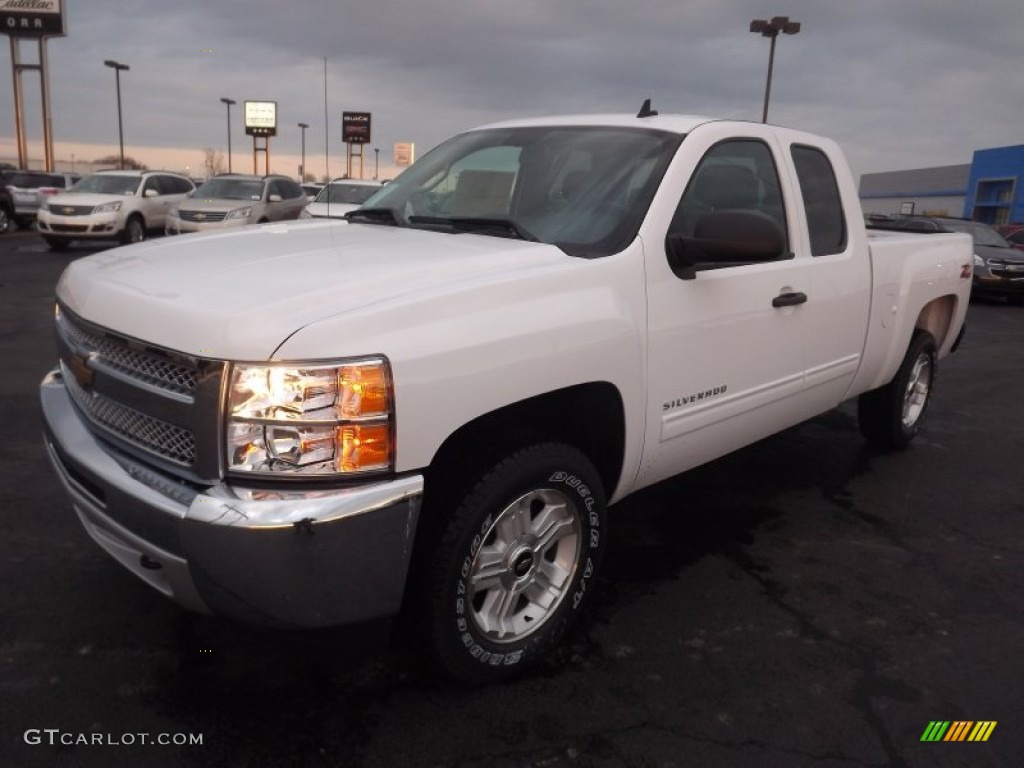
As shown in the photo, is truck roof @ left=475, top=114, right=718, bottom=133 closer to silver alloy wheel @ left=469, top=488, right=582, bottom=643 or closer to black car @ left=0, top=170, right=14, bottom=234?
silver alloy wheel @ left=469, top=488, right=582, bottom=643

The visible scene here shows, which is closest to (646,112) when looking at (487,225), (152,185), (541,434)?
(487,225)

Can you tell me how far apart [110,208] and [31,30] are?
81.8 feet

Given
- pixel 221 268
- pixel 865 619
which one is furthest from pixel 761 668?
pixel 221 268

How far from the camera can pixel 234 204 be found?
17.5 metres

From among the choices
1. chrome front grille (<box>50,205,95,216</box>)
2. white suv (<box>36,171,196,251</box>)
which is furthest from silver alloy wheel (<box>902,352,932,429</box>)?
chrome front grille (<box>50,205,95,216</box>)

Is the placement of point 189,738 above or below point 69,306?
below

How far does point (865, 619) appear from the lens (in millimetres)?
3262

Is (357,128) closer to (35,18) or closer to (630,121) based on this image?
(35,18)

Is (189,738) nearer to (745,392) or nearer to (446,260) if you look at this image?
(446,260)

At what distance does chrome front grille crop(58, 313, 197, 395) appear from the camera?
221 centimetres

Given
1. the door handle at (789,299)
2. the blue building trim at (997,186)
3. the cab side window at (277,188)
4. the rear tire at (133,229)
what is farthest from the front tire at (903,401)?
the blue building trim at (997,186)

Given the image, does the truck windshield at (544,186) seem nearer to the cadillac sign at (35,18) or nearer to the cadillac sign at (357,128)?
the cadillac sign at (35,18)

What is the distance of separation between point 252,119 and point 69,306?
5654 centimetres

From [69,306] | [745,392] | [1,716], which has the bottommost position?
[1,716]
